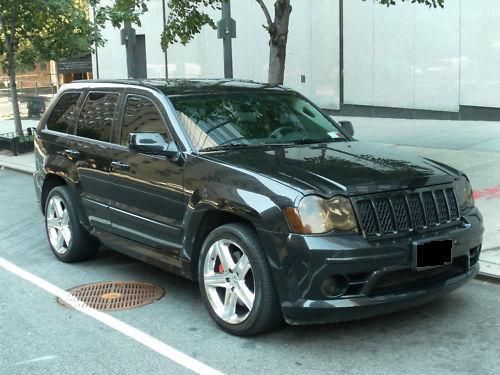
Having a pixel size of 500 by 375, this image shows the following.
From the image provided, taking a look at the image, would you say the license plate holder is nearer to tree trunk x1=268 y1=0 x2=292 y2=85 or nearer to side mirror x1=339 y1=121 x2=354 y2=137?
side mirror x1=339 y1=121 x2=354 y2=137

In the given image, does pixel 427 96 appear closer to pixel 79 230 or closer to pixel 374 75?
pixel 374 75

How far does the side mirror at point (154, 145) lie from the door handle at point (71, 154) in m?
1.33

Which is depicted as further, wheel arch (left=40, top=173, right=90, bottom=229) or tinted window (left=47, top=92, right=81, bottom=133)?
tinted window (left=47, top=92, right=81, bottom=133)

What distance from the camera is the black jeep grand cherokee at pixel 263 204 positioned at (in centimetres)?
399

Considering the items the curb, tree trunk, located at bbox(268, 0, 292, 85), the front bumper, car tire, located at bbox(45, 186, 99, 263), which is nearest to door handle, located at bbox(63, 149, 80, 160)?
car tire, located at bbox(45, 186, 99, 263)

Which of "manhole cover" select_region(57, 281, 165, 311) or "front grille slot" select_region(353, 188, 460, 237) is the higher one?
"front grille slot" select_region(353, 188, 460, 237)

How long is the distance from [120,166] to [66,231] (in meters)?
1.36

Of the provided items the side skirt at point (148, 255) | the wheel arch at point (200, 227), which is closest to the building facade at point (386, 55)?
the side skirt at point (148, 255)

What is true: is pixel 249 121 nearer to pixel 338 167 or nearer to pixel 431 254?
pixel 338 167

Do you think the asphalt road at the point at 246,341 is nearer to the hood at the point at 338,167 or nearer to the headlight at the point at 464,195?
the headlight at the point at 464,195

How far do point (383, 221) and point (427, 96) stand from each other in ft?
39.5

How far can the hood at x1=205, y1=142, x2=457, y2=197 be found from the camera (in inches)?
162

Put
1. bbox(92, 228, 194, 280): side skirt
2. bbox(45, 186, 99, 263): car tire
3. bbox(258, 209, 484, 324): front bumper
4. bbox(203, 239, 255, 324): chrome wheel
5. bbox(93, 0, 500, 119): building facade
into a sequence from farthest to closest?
1. bbox(93, 0, 500, 119): building facade
2. bbox(45, 186, 99, 263): car tire
3. bbox(92, 228, 194, 280): side skirt
4. bbox(203, 239, 255, 324): chrome wheel
5. bbox(258, 209, 484, 324): front bumper

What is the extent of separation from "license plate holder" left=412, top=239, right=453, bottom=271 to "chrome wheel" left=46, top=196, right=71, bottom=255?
357 centimetres
